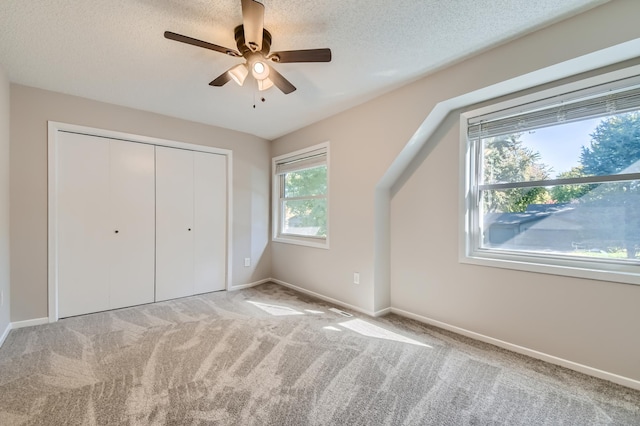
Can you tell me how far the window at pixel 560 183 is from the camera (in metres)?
1.80

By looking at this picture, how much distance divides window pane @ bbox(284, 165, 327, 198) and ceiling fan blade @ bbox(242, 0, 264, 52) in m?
2.05

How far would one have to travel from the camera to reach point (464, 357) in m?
2.09

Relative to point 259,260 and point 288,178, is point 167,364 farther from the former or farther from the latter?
point 288,178

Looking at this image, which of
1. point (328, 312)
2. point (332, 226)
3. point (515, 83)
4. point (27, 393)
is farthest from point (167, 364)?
point (515, 83)

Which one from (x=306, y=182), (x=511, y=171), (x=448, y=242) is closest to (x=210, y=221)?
(x=306, y=182)

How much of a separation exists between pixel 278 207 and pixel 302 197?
629mm

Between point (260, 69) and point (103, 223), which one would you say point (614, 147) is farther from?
point (103, 223)

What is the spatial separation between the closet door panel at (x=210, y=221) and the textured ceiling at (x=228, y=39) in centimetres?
110

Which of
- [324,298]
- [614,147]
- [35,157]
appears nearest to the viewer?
[614,147]

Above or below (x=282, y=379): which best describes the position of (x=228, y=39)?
above

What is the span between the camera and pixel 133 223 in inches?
127

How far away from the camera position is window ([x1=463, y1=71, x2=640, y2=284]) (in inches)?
70.9

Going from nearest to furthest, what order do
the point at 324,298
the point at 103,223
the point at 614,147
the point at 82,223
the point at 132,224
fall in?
the point at 614,147 < the point at 82,223 < the point at 103,223 < the point at 132,224 < the point at 324,298

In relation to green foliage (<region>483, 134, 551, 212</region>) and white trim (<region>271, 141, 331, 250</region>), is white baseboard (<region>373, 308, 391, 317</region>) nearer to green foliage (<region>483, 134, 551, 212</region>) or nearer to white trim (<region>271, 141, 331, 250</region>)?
white trim (<region>271, 141, 331, 250</region>)
